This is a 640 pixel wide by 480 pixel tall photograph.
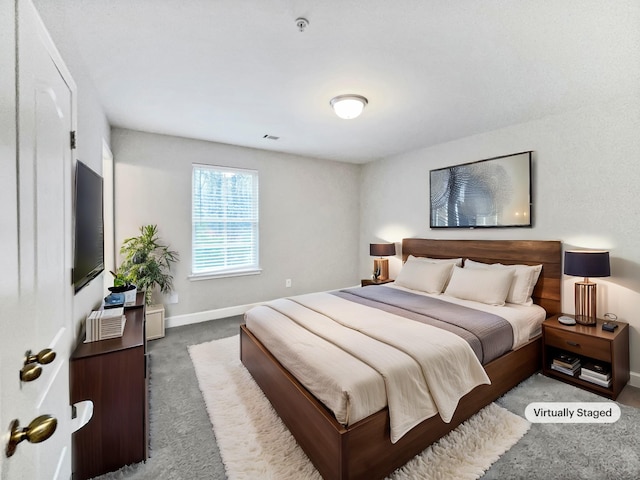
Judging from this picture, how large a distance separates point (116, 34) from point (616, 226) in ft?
13.6

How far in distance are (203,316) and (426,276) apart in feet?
9.96

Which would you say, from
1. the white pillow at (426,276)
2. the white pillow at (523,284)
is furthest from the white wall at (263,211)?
the white pillow at (523,284)

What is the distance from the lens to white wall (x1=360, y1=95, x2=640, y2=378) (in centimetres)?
257

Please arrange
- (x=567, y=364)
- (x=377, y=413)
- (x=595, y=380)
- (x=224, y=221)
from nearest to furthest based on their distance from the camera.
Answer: (x=377, y=413) < (x=595, y=380) < (x=567, y=364) < (x=224, y=221)

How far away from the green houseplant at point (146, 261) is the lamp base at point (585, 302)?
434 centimetres

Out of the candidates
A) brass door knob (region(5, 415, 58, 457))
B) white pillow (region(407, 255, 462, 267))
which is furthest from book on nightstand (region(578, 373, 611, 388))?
brass door knob (region(5, 415, 58, 457))

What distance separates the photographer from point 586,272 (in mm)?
2504

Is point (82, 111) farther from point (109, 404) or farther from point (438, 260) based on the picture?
point (438, 260)

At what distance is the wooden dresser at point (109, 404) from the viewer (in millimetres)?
1584

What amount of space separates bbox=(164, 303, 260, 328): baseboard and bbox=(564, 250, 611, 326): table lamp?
3855 mm

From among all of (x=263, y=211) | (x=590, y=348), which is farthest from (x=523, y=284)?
(x=263, y=211)

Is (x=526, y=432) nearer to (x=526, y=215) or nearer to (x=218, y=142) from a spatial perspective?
(x=526, y=215)

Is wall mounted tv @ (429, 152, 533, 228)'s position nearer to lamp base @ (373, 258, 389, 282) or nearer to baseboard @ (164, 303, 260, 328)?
lamp base @ (373, 258, 389, 282)

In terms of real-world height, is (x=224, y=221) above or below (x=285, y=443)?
above
